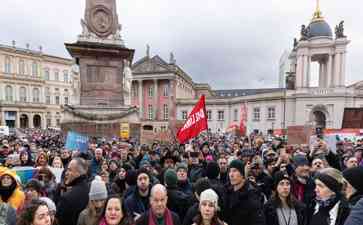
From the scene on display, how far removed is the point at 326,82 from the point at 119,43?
40675mm

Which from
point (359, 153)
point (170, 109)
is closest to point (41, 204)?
point (359, 153)

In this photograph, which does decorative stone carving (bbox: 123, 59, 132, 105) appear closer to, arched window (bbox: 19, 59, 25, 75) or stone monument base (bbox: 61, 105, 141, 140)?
stone monument base (bbox: 61, 105, 141, 140)

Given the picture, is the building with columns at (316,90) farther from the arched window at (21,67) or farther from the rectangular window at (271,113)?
the arched window at (21,67)

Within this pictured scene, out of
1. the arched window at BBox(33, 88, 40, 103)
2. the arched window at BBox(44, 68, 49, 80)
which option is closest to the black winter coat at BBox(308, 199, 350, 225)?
the arched window at BBox(33, 88, 40, 103)

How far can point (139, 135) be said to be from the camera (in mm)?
18812

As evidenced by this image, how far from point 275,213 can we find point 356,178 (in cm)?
144

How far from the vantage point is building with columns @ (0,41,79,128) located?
5762 centimetres

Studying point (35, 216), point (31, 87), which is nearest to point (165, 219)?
point (35, 216)

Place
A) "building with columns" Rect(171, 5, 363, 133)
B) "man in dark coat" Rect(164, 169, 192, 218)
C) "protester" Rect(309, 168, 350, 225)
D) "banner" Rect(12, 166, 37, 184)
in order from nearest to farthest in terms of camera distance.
Answer: "protester" Rect(309, 168, 350, 225) → "man in dark coat" Rect(164, 169, 192, 218) → "banner" Rect(12, 166, 37, 184) → "building with columns" Rect(171, 5, 363, 133)

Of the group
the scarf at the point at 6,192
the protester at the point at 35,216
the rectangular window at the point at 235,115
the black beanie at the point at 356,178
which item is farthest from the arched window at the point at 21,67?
the black beanie at the point at 356,178

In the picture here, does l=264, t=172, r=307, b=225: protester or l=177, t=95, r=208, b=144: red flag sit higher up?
l=177, t=95, r=208, b=144: red flag

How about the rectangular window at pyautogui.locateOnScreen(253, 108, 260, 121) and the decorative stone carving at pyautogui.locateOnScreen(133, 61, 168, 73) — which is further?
the decorative stone carving at pyautogui.locateOnScreen(133, 61, 168, 73)

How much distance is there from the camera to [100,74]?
19000 millimetres

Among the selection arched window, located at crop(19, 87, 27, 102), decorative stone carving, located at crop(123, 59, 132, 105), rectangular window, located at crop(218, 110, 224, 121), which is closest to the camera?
decorative stone carving, located at crop(123, 59, 132, 105)
